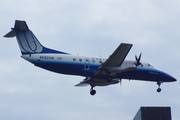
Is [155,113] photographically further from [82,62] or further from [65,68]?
[65,68]

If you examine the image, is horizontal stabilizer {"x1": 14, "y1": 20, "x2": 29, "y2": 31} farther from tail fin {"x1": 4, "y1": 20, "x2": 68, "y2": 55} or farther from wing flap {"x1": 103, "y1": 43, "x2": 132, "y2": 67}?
A: wing flap {"x1": 103, "y1": 43, "x2": 132, "y2": 67}

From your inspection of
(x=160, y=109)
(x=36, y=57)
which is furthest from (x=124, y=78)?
(x=36, y=57)

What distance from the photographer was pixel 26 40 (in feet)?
131

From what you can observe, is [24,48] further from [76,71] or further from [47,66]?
[76,71]

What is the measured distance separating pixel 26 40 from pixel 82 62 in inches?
277

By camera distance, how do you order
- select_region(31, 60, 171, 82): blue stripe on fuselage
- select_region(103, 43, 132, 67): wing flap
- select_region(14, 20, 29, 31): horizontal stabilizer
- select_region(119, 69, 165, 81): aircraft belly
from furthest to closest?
select_region(119, 69, 165, 81): aircraft belly
select_region(31, 60, 171, 82): blue stripe on fuselage
select_region(103, 43, 132, 67): wing flap
select_region(14, 20, 29, 31): horizontal stabilizer

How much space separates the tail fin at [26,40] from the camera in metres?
39.2

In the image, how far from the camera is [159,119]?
41.0 meters

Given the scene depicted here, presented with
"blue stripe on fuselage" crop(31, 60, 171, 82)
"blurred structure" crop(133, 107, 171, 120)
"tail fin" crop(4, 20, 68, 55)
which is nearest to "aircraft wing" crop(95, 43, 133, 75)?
"blue stripe on fuselage" crop(31, 60, 171, 82)

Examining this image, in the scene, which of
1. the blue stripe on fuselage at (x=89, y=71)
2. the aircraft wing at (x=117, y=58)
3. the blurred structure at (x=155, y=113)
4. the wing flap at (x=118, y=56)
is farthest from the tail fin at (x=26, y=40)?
the blurred structure at (x=155, y=113)

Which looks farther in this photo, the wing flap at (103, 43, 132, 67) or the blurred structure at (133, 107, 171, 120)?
the blurred structure at (133, 107, 171, 120)

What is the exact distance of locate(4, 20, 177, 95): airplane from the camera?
129 ft

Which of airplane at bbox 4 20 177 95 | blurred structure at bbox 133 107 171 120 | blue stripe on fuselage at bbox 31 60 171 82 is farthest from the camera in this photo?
blurred structure at bbox 133 107 171 120

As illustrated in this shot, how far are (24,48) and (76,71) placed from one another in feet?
21.6
